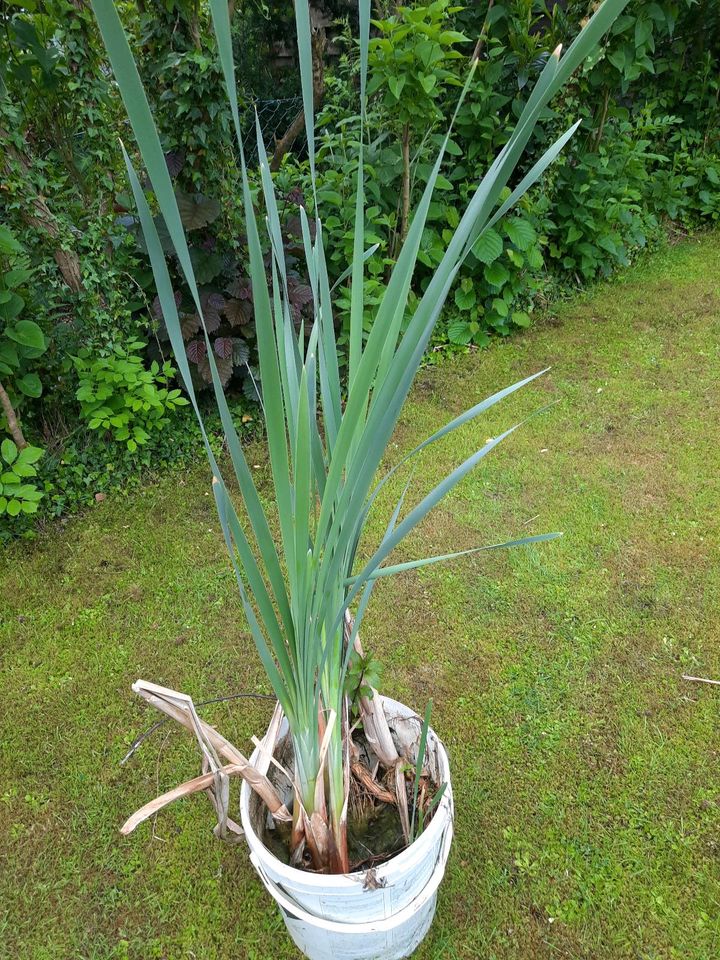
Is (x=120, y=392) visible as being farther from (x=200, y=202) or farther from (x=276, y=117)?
(x=276, y=117)

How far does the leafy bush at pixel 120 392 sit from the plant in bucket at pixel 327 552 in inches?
56.7

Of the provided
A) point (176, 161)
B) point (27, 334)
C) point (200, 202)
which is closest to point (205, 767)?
point (27, 334)

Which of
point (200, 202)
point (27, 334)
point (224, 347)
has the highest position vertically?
point (200, 202)

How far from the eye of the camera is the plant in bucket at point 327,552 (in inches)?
24.1

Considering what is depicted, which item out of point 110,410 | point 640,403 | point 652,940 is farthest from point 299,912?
point 640,403

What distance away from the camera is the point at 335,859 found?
3.56ft

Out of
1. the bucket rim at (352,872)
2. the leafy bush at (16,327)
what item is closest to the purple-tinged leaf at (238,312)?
the leafy bush at (16,327)

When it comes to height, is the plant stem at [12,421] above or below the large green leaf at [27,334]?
below

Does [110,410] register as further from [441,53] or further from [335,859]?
[441,53]

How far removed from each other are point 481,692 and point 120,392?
1601 millimetres

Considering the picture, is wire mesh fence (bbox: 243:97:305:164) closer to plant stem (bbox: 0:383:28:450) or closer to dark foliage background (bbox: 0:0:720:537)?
dark foliage background (bbox: 0:0:720:537)

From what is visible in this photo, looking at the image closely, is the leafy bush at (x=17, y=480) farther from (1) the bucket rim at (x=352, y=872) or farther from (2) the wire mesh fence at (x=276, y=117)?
(2) the wire mesh fence at (x=276, y=117)

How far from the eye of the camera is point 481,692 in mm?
1722

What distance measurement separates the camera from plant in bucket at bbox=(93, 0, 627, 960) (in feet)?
2.01
